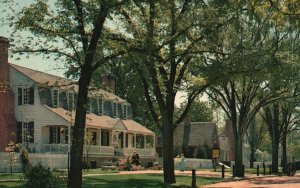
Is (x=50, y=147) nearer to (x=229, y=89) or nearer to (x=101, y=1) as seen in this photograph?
(x=229, y=89)

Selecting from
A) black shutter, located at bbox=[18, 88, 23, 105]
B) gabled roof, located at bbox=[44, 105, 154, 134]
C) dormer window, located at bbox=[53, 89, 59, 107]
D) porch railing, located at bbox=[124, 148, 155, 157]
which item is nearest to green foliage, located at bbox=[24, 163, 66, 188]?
gabled roof, located at bbox=[44, 105, 154, 134]

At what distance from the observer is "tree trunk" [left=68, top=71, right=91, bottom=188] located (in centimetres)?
1927

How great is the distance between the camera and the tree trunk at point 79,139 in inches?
758

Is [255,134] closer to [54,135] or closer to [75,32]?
[54,135]

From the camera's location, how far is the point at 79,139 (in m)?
19.5

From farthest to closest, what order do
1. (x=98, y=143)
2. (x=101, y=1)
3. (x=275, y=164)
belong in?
1. (x=275, y=164)
2. (x=98, y=143)
3. (x=101, y=1)

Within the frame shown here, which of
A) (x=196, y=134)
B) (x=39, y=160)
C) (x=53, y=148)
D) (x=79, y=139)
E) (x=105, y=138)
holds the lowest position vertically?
(x=39, y=160)

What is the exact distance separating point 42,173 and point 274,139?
46150 millimetres

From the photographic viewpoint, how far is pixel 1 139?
44.4m

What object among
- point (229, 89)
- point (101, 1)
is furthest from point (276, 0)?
point (229, 89)

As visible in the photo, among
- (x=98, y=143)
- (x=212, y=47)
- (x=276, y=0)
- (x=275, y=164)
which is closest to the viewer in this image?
(x=276, y=0)

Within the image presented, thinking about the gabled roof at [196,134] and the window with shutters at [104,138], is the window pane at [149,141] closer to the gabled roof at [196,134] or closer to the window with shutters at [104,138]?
the gabled roof at [196,134]

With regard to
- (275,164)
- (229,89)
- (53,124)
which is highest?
(229,89)

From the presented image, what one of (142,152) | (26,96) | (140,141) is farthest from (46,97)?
(140,141)
